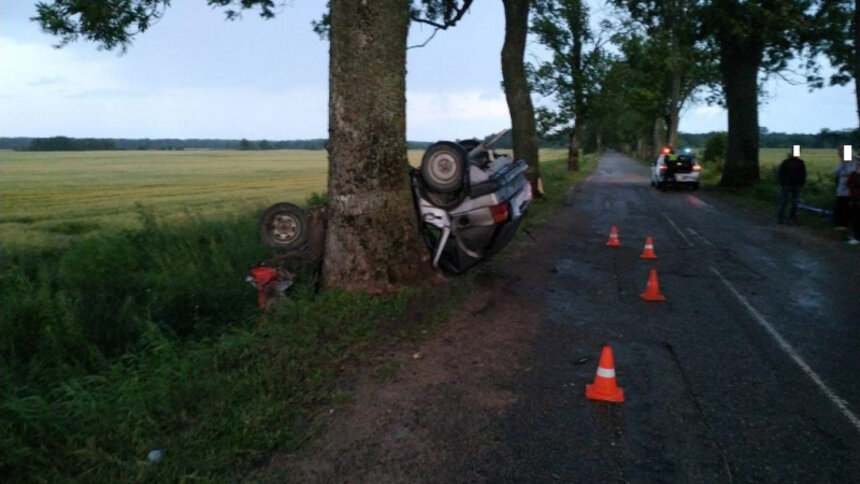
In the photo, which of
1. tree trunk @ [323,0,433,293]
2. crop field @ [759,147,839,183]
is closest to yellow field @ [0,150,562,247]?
tree trunk @ [323,0,433,293]

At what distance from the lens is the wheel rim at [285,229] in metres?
7.57

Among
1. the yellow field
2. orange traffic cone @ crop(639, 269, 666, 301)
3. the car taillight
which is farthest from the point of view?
the yellow field

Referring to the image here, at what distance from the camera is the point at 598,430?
4.56m

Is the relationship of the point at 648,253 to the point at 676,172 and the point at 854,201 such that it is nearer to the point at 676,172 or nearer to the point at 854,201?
the point at 854,201

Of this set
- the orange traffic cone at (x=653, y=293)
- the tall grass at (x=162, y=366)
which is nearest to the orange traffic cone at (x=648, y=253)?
the orange traffic cone at (x=653, y=293)

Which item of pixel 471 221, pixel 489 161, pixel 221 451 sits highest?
pixel 489 161

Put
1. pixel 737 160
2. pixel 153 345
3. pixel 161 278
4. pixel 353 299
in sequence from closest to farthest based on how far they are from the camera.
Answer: pixel 153 345, pixel 353 299, pixel 161 278, pixel 737 160

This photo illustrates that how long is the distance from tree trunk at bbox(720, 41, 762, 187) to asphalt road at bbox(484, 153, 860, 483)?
16.5 m

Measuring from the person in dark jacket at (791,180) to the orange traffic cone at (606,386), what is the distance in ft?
43.2

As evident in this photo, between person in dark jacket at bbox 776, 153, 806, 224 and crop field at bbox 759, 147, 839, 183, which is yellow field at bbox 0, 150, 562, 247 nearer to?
person in dark jacket at bbox 776, 153, 806, 224

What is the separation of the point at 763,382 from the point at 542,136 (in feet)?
131

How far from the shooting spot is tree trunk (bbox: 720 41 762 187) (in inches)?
1027

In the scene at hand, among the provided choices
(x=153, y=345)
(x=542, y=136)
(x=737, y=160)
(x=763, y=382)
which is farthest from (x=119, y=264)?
(x=542, y=136)

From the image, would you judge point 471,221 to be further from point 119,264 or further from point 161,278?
point 119,264
